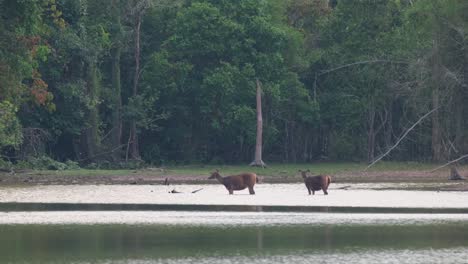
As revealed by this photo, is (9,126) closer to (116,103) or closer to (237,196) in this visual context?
(116,103)

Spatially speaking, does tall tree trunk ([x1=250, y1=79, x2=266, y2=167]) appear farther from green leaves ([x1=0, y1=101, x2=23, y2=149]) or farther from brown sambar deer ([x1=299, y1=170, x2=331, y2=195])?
brown sambar deer ([x1=299, y1=170, x2=331, y2=195])

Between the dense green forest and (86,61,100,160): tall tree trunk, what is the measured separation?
3.0 inches

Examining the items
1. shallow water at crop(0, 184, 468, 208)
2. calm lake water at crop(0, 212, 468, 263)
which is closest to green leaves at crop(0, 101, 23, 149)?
shallow water at crop(0, 184, 468, 208)

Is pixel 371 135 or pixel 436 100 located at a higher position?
pixel 436 100

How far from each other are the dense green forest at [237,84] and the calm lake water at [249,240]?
83.1 feet

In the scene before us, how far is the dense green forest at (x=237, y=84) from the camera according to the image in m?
56.9

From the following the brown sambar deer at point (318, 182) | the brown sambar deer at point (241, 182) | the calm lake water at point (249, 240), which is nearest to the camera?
the calm lake water at point (249, 240)

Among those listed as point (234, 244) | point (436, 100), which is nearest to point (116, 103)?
point (436, 100)

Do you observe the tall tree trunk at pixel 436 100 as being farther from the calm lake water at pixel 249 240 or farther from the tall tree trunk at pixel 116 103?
the calm lake water at pixel 249 240

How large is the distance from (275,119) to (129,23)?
35.6 ft

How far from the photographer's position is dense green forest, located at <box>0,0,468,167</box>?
5691 centimetres

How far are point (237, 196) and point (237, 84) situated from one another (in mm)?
21530

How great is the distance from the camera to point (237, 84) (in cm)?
6162

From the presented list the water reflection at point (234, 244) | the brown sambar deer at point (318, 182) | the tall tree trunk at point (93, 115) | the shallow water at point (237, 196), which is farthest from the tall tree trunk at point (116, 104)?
the water reflection at point (234, 244)
